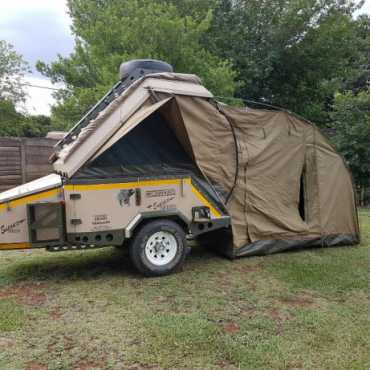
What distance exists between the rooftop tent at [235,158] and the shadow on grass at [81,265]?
0.69 m

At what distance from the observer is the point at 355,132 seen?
36.9ft

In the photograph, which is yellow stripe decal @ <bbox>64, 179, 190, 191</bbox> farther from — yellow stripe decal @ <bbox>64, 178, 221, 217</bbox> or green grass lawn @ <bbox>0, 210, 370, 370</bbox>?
green grass lawn @ <bbox>0, 210, 370, 370</bbox>

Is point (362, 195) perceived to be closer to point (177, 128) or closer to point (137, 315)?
point (177, 128)

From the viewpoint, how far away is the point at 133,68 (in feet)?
16.9

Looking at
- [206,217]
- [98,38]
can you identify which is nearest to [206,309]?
[206,217]

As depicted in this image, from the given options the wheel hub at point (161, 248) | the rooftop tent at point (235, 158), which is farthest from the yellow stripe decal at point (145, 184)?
the wheel hub at point (161, 248)

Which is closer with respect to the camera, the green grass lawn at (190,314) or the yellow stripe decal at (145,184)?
the green grass lawn at (190,314)

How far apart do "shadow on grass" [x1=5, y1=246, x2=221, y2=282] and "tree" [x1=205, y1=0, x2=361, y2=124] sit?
10.2 metres

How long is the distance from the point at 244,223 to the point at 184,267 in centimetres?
108

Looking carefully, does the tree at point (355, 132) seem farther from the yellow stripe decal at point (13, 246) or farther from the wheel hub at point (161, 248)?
the yellow stripe decal at point (13, 246)

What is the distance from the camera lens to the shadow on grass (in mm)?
4695

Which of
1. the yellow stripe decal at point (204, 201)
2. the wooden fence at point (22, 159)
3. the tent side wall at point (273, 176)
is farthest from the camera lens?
the wooden fence at point (22, 159)

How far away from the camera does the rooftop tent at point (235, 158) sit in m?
4.49

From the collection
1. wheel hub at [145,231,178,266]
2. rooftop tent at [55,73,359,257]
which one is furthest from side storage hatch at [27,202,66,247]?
wheel hub at [145,231,178,266]
